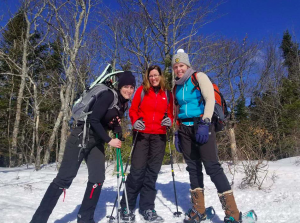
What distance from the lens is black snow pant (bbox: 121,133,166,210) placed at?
2.95 m

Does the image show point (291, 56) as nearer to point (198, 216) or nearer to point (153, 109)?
point (153, 109)

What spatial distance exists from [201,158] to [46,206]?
5.55ft

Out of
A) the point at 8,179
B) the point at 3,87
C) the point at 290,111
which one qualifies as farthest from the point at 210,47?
the point at 3,87

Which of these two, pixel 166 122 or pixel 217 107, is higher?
pixel 217 107

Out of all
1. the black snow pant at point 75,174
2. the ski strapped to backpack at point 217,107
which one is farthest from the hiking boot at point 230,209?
the black snow pant at point 75,174

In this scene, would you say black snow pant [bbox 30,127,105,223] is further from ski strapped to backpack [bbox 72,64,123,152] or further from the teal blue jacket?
the teal blue jacket

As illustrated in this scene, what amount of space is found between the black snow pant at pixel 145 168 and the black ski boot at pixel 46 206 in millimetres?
964

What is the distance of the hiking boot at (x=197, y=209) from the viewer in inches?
101

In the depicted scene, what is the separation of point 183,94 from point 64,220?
2.08 m

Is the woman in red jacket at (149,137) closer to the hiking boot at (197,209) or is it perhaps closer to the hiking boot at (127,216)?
the hiking boot at (127,216)

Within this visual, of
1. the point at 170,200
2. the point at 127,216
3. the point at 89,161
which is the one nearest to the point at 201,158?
the point at 127,216

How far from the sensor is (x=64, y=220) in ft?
8.96

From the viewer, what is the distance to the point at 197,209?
262 centimetres

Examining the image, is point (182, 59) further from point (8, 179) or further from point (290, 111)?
point (290, 111)
